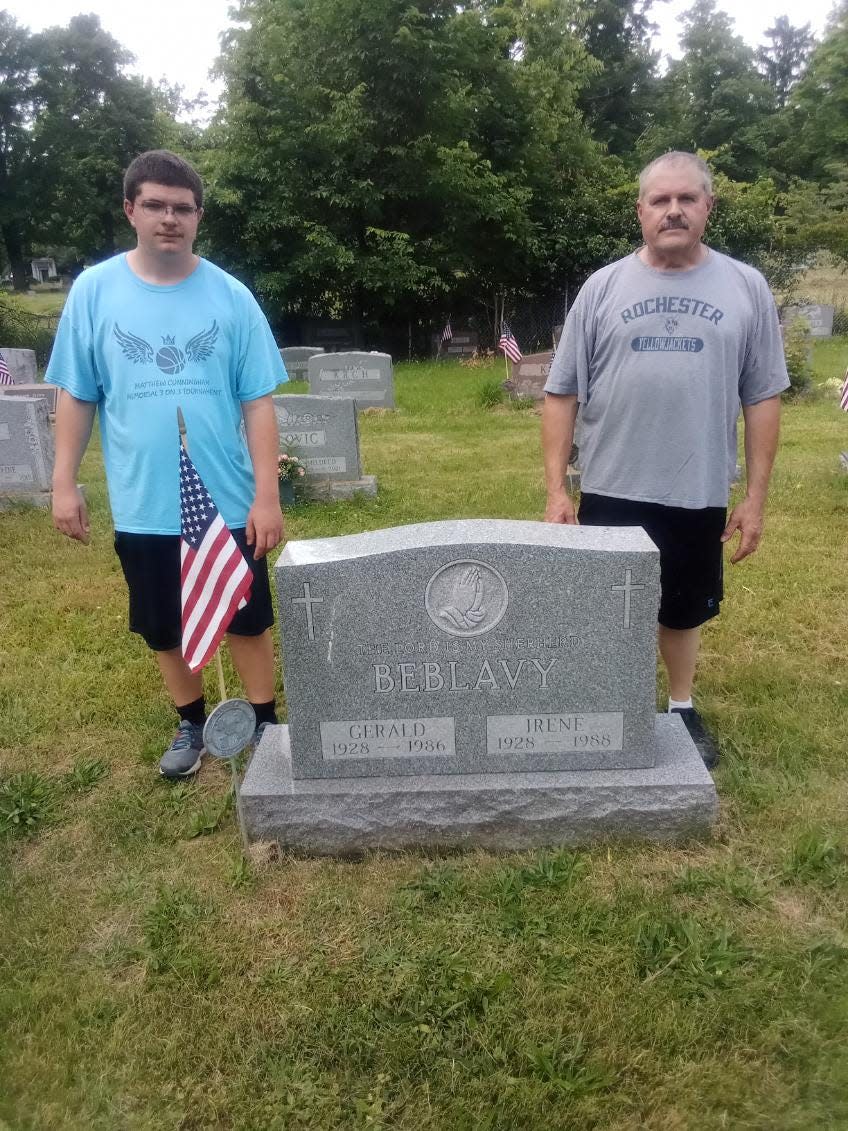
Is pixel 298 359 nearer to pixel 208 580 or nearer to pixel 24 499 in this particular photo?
pixel 24 499

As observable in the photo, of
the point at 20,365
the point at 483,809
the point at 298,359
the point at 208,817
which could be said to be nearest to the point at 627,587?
the point at 483,809

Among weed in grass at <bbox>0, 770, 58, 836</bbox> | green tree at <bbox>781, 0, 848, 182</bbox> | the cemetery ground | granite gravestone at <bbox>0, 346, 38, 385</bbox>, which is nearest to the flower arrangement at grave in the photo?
the cemetery ground

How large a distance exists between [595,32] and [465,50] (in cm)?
2041

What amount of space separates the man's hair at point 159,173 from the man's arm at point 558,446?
1.34 m

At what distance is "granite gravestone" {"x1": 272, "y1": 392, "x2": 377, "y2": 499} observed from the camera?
759cm

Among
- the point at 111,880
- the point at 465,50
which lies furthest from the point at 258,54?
the point at 111,880

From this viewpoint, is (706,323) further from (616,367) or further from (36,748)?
(36,748)

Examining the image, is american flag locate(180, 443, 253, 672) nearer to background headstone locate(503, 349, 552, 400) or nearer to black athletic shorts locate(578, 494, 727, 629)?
black athletic shorts locate(578, 494, 727, 629)

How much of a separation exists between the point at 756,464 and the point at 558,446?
67cm

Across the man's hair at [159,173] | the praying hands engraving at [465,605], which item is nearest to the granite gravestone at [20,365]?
the man's hair at [159,173]

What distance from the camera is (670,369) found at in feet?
8.89

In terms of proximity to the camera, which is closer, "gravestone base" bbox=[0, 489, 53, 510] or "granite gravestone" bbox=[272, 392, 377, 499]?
"gravestone base" bbox=[0, 489, 53, 510]

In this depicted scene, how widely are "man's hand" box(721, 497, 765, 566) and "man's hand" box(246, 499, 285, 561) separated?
60.5 inches

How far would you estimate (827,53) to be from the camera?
30.4 metres
